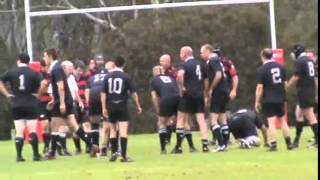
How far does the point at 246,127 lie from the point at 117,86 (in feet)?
12.5

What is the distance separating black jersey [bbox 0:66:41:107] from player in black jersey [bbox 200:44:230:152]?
3458 mm

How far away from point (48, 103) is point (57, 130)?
0.77 metres

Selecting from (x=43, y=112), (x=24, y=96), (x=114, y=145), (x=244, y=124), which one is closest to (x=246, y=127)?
(x=244, y=124)

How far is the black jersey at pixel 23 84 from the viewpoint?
1792 cm

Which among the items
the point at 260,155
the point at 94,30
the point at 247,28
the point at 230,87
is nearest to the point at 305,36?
the point at 247,28

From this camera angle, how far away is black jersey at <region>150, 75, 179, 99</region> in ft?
62.9

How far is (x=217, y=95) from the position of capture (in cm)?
1886

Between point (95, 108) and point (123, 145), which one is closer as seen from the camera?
point (123, 145)

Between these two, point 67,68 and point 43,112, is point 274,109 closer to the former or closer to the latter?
point 67,68

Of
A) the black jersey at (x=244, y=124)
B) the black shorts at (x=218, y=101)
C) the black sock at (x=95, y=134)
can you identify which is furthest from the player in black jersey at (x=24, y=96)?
the black jersey at (x=244, y=124)

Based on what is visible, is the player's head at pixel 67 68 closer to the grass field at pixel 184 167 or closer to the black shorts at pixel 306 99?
the grass field at pixel 184 167

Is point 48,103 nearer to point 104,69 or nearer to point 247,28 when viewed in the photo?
point 104,69

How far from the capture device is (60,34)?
40.6 metres

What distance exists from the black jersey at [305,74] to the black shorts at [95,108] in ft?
13.3
